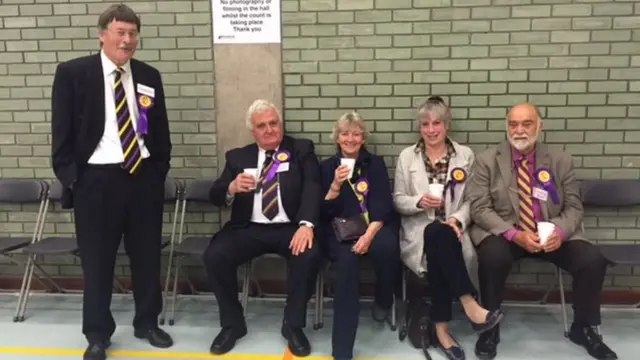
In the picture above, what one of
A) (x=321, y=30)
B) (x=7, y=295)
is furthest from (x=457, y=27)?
(x=7, y=295)

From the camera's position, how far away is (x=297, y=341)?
3.41 metres

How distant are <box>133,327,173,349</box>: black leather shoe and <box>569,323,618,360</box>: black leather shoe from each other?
2418mm

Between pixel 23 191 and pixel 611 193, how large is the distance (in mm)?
4116

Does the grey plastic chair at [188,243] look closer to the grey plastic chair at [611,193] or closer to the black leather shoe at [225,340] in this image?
the black leather shoe at [225,340]

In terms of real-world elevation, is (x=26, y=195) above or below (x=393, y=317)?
above

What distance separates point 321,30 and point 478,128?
4.18 ft

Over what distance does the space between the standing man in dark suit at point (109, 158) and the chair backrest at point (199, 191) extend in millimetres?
628

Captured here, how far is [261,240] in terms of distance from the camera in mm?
3613

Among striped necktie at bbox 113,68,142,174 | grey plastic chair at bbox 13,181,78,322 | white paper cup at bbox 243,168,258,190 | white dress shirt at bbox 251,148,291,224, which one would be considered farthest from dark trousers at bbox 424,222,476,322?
grey plastic chair at bbox 13,181,78,322

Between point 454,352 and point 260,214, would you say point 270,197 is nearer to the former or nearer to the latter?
point 260,214

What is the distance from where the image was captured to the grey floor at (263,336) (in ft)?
11.2

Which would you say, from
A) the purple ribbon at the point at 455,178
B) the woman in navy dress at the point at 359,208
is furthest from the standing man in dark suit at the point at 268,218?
the purple ribbon at the point at 455,178

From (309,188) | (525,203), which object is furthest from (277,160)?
(525,203)

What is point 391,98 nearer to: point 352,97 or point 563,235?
point 352,97
